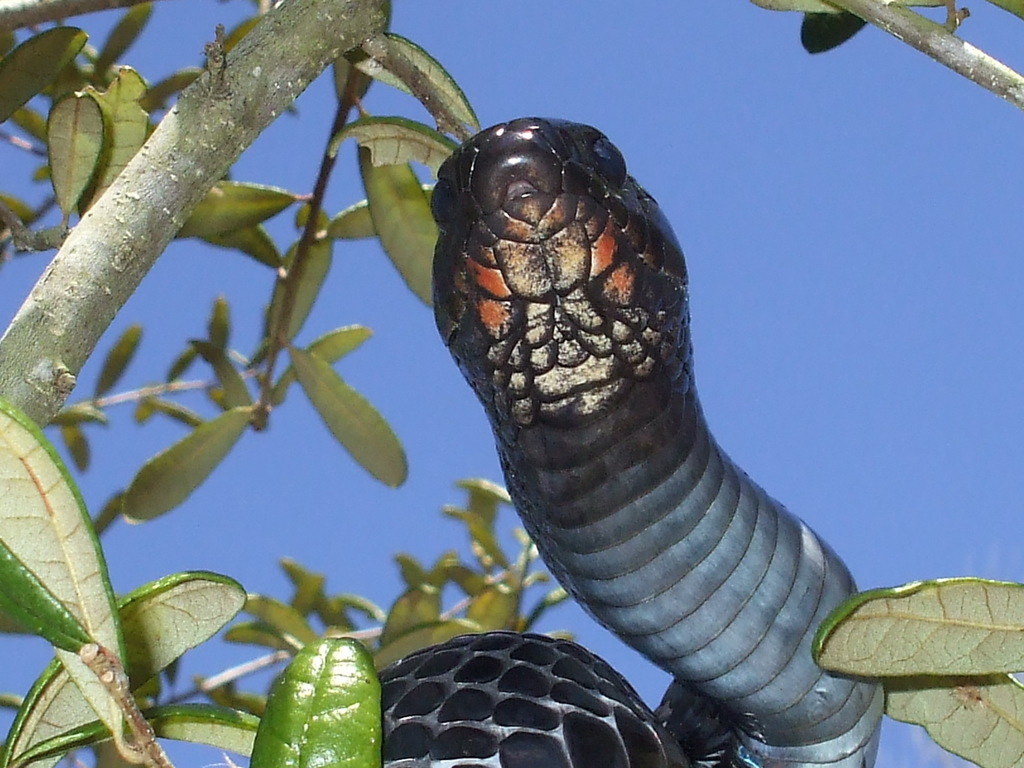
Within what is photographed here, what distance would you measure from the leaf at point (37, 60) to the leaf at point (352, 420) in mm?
450

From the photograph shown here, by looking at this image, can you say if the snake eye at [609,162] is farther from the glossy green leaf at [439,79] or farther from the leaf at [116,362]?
the leaf at [116,362]

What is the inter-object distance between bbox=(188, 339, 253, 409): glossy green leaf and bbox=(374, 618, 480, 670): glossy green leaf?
15.6 inches

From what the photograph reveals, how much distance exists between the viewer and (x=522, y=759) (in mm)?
680

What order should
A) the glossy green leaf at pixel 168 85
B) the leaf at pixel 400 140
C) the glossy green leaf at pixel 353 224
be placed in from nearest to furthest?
the leaf at pixel 400 140 < the glossy green leaf at pixel 353 224 < the glossy green leaf at pixel 168 85

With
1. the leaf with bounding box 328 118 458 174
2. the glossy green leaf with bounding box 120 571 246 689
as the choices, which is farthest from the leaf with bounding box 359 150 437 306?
the glossy green leaf with bounding box 120 571 246 689

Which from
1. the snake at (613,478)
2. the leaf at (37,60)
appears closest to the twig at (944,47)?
the snake at (613,478)

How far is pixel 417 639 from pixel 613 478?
0.82 meters

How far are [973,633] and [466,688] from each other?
0.28 m

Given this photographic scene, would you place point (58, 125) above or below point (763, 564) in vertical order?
above

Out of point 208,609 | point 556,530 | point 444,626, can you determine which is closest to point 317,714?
point 208,609

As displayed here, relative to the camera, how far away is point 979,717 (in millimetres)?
742

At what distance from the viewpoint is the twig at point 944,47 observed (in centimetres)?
72

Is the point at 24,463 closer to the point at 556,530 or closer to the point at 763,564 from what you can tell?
the point at 556,530

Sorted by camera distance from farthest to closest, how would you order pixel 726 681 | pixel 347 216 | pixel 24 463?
1. pixel 347 216
2. pixel 726 681
3. pixel 24 463
